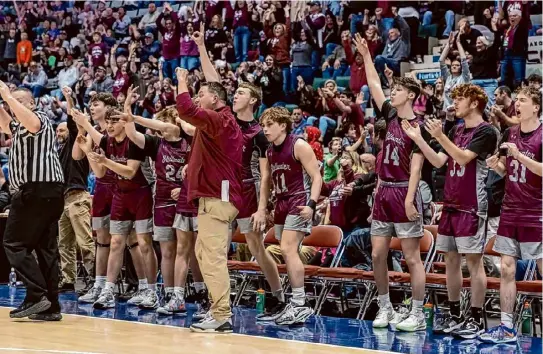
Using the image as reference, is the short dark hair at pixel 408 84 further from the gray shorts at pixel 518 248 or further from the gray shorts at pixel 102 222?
the gray shorts at pixel 102 222

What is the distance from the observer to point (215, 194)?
7918 mm

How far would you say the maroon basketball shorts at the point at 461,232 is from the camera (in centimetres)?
779

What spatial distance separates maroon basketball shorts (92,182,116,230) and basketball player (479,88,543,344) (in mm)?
4499

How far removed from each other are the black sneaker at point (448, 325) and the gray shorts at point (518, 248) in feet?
2.62

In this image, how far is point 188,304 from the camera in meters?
10.0

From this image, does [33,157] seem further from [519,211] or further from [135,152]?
[519,211]

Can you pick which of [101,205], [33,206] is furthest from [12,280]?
[33,206]

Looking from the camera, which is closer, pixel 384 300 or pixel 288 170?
pixel 384 300

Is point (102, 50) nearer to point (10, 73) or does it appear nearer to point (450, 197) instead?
point (10, 73)

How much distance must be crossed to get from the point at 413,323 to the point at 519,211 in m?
1.40

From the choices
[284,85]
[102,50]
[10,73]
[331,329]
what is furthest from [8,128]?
[10,73]

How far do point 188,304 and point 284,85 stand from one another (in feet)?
24.2

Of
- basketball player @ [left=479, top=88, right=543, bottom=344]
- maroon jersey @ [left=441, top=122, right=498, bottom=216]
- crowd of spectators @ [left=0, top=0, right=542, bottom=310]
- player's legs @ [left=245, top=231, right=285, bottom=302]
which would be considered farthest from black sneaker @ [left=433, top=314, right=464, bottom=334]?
crowd of spectators @ [left=0, top=0, right=542, bottom=310]

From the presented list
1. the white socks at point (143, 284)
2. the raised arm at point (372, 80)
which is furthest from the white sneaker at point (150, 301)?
the raised arm at point (372, 80)
